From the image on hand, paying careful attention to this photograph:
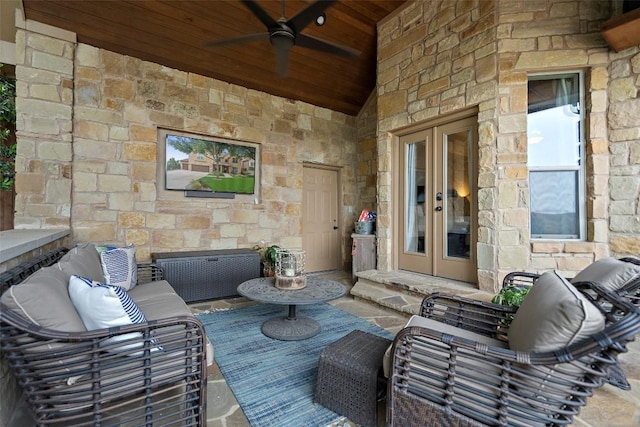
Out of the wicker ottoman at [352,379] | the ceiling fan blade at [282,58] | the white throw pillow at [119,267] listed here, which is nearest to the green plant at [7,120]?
the white throw pillow at [119,267]

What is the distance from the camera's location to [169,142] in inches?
156

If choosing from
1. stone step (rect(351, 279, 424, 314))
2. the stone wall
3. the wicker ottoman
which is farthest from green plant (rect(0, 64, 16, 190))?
the stone wall

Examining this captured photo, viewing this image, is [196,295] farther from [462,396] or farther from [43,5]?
[43,5]

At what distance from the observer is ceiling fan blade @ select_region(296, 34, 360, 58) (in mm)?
2506

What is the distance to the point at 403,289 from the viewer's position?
3.52 meters

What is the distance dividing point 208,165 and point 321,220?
7.36ft

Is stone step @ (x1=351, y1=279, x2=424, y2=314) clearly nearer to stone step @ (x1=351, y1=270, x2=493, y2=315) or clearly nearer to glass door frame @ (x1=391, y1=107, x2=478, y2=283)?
stone step @ (x1=351, y1=270, x2=493, y2=315)

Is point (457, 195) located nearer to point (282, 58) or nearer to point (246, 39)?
point (282, 58)

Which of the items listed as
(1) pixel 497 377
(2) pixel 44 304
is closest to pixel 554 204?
(1) pixel 497 377

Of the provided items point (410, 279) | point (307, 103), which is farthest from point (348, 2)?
point (410, 279)

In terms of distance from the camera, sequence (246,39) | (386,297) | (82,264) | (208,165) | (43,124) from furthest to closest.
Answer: (208,165) → (386,297) → (43,124) → (246,39) → (82,264)

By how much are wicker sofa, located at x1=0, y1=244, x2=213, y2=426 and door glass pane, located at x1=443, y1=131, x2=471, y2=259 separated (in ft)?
10.0

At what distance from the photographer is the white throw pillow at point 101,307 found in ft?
4.42

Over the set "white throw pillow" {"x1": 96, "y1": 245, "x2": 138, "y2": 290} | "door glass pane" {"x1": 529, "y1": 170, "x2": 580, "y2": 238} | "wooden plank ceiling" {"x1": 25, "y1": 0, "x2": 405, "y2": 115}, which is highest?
"wooden plank ceiling" {"x1": 25, "y1": 0, "x2": 405, "y2": 115}
